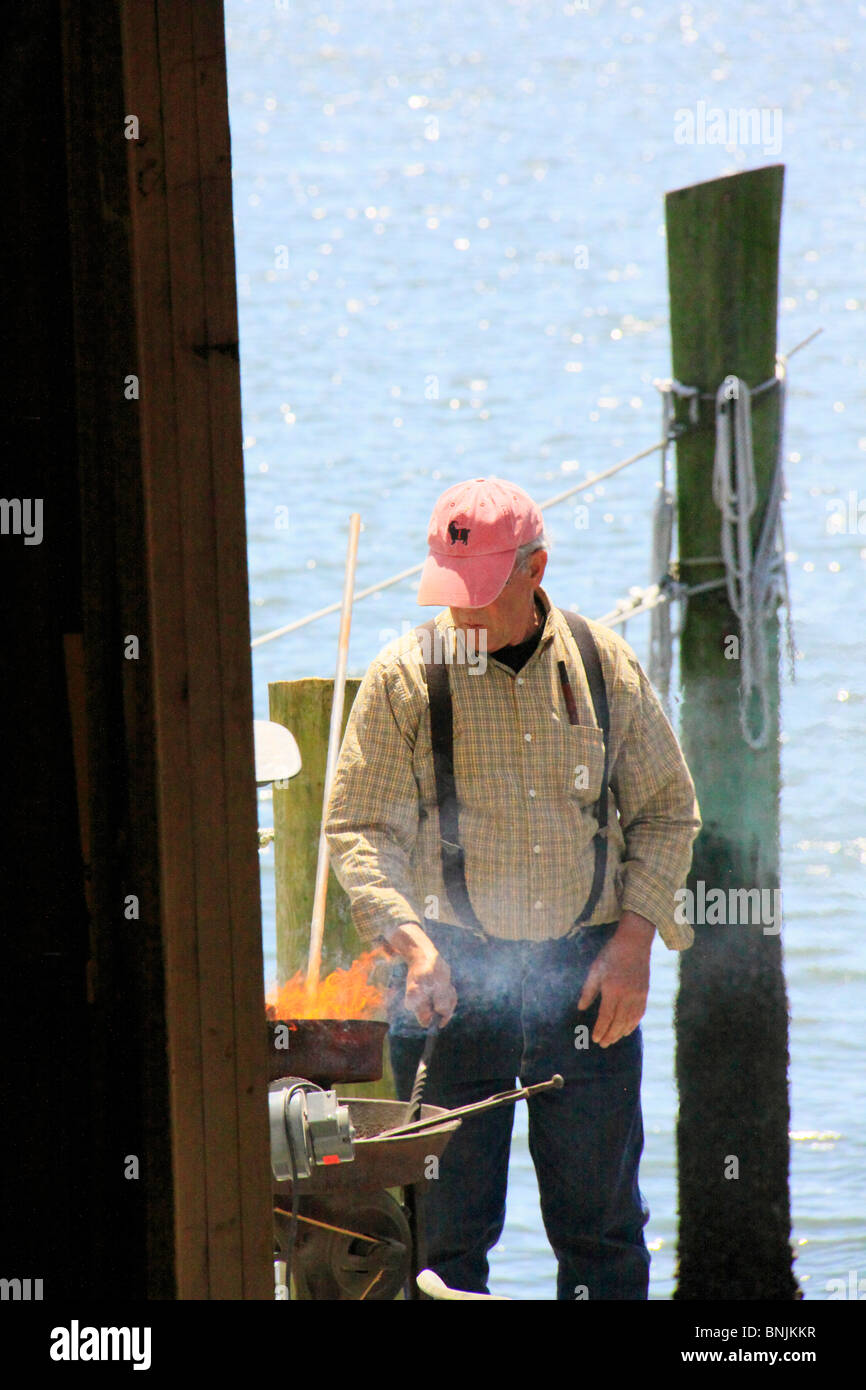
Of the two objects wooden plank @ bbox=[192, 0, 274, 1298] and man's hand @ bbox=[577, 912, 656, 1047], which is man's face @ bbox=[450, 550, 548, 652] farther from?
wooden plank @ bbox=[192, 0, 274, 1298]

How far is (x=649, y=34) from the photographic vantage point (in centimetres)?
3366

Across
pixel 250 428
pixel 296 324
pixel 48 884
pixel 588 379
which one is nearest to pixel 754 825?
pixel 48 884

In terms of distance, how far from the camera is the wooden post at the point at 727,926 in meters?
5.36

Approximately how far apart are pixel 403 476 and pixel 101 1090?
1549 cm

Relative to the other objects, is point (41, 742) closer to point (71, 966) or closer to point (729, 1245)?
point (71, 966)

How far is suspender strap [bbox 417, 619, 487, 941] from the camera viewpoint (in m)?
3.62

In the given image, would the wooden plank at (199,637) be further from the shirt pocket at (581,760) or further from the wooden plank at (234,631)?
the shirt pocket at (581,760)

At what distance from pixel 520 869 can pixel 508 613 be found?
50 cm

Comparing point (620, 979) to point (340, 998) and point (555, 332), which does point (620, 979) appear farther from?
point (555, 332)

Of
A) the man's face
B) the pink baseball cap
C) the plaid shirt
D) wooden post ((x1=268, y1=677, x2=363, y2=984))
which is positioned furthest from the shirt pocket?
wooden post ((x1=268, y1=677, x2=363, y2=984))

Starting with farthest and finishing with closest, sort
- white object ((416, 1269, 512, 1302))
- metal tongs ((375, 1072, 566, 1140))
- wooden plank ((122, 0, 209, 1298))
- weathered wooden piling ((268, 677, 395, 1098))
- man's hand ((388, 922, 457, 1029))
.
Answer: weathered wooden piling ((268, 677, 395, 1098))
man's hand ((388, 922, 457, 1029))
metal tongs ((375, 1072, 566, 1140))
white object ((416, 1269, 512, 1302))
wooden plank ((122, 0, 209, 1298))

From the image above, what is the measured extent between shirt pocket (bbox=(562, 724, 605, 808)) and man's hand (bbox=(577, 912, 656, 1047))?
258 mm

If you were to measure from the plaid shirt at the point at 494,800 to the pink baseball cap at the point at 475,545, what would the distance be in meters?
0.14

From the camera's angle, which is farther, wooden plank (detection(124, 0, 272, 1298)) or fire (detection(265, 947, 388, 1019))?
fire (detection(265, 947, 388, 1019))
